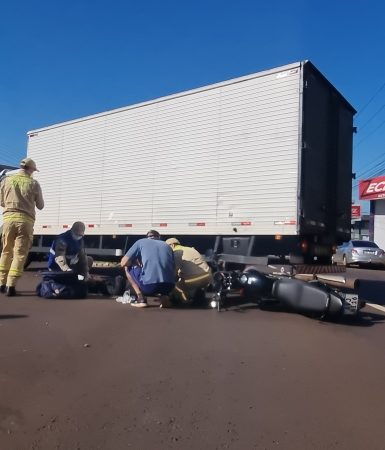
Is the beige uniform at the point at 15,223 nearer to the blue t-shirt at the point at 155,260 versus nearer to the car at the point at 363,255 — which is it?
the blue t-shirt at the point at 155,260

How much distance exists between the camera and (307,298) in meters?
6.46

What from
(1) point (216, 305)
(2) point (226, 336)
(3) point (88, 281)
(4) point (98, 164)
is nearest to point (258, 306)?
(1) point (216, 305)

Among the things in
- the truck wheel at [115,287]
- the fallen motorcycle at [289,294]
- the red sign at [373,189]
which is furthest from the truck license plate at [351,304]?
the red sign at [373,189]

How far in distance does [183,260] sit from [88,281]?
1774 mm

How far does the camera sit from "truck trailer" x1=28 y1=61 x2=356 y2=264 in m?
8.43

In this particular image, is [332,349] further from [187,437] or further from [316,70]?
[316,70]

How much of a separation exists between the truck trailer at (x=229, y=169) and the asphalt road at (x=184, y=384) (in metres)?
2.97

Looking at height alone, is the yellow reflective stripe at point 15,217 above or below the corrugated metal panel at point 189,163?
below

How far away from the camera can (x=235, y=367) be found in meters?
→ 4.24

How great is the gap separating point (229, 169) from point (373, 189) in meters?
25.2

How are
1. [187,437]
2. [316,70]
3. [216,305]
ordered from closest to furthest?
[187,437] < [216,305] < [316,70]

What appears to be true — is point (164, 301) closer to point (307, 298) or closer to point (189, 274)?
point (189, 274)

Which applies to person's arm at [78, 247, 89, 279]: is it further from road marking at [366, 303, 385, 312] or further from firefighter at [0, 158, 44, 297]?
road marking at [366, 303, 385, 312]

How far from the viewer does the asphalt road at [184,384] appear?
300 centimetres
